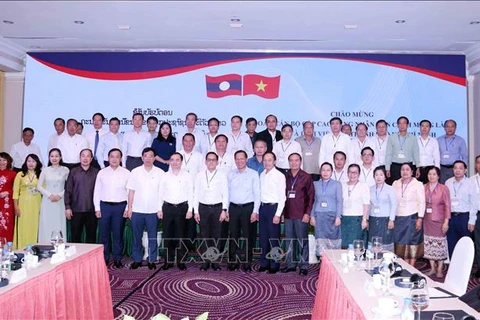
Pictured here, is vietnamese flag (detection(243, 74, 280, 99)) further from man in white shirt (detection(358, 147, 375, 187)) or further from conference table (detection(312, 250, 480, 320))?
conference table (detection(312, 250, 480, 320))

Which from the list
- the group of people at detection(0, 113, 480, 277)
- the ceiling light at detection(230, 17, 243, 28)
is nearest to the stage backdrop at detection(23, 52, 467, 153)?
the ceiling light at detection(230, 17, 243, 28)

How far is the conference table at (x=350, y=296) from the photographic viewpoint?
216 cm

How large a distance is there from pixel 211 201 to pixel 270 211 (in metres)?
0.68

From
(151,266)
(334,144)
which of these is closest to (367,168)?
(334,144)

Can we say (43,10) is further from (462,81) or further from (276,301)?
(462,81)

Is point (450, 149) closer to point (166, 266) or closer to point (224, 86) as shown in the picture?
point (224, 86)

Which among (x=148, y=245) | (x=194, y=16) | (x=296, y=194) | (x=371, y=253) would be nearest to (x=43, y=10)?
(x=194, y=16)

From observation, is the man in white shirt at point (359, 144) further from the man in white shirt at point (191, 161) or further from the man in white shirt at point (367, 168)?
the man in white shirt at point (191, 161)

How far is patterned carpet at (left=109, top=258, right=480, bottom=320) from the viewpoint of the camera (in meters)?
3.84

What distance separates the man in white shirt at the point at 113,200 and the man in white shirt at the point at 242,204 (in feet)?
4.08

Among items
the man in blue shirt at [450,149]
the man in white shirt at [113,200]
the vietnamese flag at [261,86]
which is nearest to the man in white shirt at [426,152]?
the man in blue shirt at [450,149]

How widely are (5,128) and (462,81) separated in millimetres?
7717

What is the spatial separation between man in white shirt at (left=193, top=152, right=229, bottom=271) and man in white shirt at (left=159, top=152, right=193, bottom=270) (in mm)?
107

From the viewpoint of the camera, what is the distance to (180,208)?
207 inches
